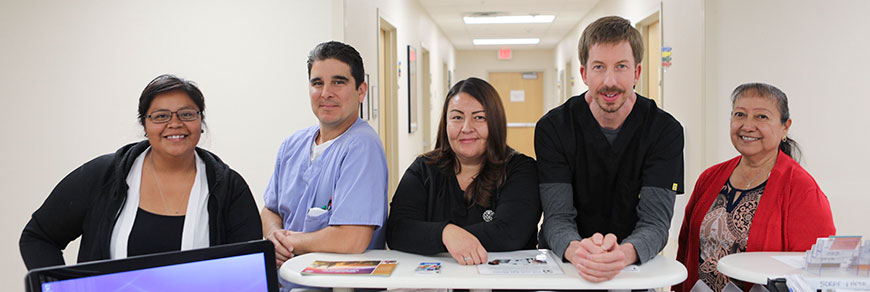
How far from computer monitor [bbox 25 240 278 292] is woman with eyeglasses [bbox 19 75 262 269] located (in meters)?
0.44

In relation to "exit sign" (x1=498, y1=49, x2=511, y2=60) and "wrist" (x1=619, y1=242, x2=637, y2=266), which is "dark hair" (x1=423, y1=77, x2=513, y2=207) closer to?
"wrist" (x1=619, y1=242, x2=637, y2=266)

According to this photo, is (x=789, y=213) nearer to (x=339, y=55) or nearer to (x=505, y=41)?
(x=339, y=55)

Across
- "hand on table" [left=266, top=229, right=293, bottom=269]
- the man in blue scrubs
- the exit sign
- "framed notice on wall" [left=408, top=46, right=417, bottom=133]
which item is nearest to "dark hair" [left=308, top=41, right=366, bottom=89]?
the man in blue scrubs

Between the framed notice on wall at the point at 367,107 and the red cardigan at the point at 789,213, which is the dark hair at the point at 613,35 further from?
the framed notice on wall at the point at 367,107

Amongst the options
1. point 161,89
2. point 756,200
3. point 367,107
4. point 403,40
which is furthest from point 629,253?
point 403,40

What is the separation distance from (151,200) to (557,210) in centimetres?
116

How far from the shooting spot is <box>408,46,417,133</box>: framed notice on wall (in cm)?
696

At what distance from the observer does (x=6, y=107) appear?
347 cm

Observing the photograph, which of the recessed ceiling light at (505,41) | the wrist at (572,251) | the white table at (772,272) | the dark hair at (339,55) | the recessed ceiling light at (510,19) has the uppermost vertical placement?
the recessed ceiling light at (505,41)

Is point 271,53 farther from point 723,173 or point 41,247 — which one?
point 723,173

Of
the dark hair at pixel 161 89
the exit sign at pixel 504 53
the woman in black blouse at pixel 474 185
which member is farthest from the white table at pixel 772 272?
the exit sign at pixel 504 53

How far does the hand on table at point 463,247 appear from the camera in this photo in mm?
1701

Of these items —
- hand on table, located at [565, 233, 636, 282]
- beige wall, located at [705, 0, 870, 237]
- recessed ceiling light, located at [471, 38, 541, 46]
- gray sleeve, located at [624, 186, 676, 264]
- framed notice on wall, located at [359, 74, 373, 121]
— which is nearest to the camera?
hand on table, located at [565, 233, 636, 282]

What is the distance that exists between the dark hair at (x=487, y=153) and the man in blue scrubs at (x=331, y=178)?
8.8 inches
